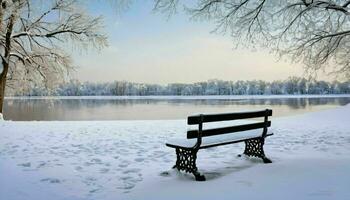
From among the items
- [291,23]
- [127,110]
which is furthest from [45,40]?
[127,110]

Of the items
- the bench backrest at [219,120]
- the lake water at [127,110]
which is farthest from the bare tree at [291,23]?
the lake water at [127,110]

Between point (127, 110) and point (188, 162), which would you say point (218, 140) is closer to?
point (188, 162)

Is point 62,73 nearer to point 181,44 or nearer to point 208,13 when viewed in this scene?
point 181,44

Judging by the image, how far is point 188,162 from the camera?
611cm

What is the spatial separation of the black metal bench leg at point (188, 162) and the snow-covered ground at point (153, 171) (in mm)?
124

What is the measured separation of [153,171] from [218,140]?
1.29 metres

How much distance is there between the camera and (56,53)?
1988 cm

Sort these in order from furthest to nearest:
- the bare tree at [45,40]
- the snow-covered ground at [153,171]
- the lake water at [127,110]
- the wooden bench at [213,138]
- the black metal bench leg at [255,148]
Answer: the lake water at [127,110], the bare tree at [45,40], the black metal bench leg at [255,148], the wooden bench at [213,138], the snow-covered ground at [153,171]

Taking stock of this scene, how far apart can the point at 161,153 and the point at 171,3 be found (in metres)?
3.52

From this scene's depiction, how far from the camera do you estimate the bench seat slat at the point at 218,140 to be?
613cm

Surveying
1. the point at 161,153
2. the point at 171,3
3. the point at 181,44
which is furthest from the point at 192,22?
the point at 181,44

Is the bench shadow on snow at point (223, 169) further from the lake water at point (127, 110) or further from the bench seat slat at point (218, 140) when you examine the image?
the lake water at point (127, 110)

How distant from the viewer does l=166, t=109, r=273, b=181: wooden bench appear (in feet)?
19.6

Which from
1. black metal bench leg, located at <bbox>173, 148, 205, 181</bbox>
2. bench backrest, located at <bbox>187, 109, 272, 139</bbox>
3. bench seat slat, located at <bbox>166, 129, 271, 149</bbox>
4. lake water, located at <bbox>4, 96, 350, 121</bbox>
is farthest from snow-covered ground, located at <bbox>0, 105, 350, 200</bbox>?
lake water, located at <bbox>4, 96, 350, 121</bbox>
